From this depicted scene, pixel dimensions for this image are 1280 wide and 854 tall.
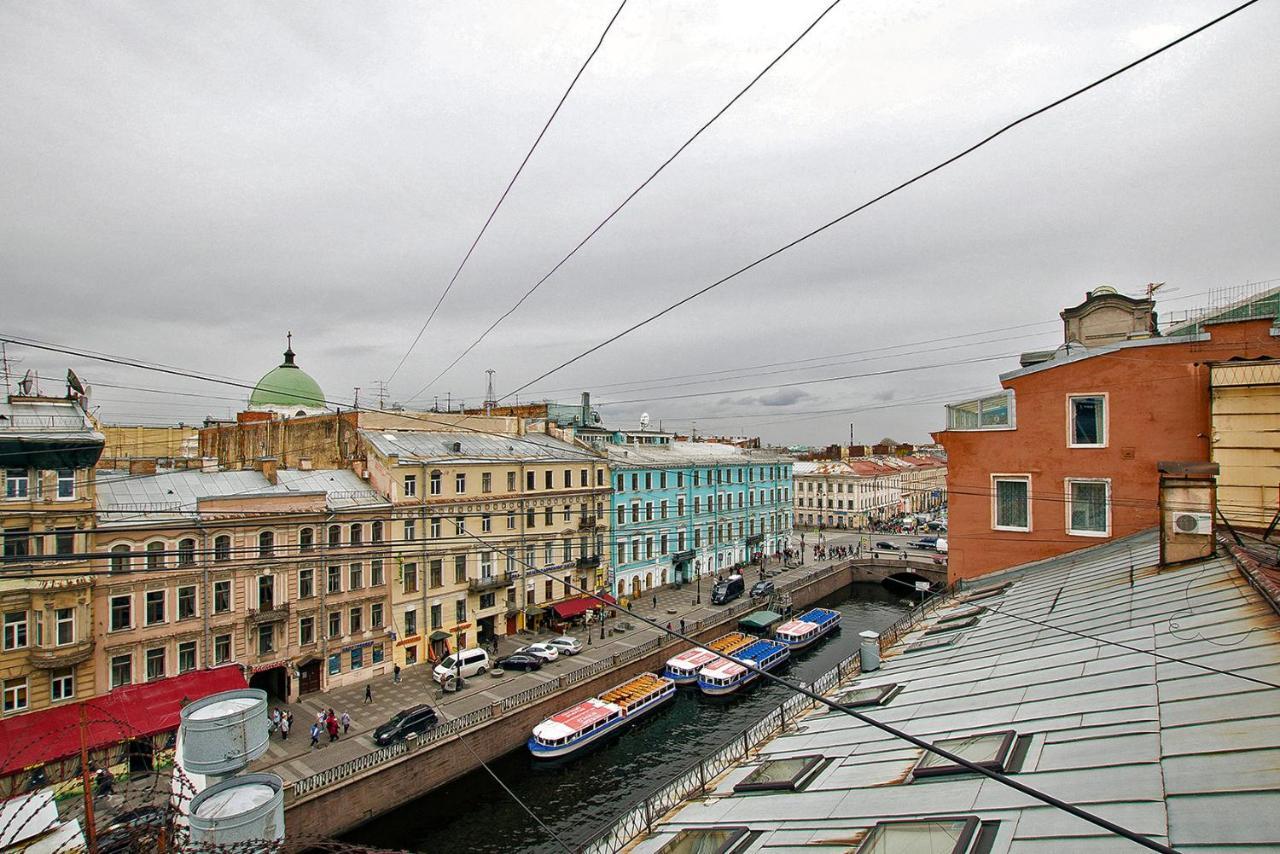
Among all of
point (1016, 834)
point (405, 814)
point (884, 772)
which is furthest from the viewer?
point (405, 814)

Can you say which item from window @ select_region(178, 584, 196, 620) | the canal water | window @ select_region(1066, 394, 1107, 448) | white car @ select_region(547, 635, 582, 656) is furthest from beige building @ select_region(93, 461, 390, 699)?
window @ select_region(1066, 394, 1107, 448)

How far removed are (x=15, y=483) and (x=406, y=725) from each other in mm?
12277

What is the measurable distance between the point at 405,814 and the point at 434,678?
250 inches

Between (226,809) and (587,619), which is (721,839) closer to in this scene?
(226,809)

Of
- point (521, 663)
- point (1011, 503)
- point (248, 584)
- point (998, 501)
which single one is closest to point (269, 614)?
point (248, 584)

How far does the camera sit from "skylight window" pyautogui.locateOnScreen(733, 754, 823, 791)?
250 inches

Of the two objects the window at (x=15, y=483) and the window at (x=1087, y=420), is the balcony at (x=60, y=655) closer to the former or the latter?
the window at (x=15, y=483)

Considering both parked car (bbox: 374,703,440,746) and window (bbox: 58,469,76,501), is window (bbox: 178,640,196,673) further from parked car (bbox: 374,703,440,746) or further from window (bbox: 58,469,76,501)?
parked car (bbox: 374,703,440,746)

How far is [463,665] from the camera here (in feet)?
77.6

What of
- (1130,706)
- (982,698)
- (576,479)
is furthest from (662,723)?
(1130,706)

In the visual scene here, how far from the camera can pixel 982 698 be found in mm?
6637

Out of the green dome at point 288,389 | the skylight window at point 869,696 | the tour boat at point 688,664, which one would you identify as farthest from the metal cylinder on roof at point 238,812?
the green dome at point 288,389

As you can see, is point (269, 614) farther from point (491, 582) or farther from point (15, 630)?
point (491, 582)

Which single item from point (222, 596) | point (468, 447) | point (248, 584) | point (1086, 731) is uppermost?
point (468, 447)
